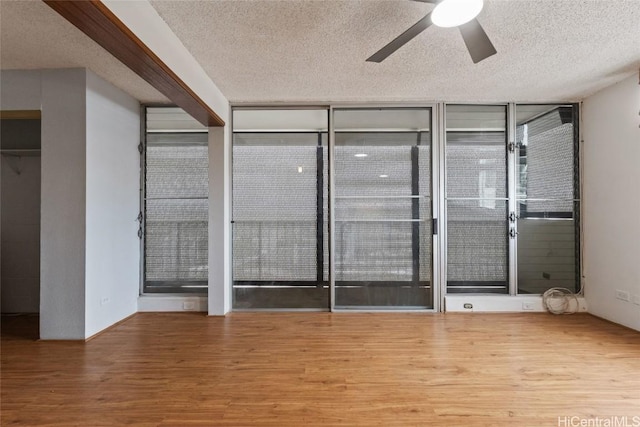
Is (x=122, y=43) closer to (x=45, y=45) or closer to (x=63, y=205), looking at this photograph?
(x=45, y=45)

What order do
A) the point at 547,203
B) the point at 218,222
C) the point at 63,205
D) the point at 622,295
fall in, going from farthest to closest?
the point at 547,203, the point at 218,222, the point at 622,295, the point at 63,205

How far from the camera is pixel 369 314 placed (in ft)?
11.8

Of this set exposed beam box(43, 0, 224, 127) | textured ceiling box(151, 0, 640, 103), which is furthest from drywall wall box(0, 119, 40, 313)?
textured ceiling box(151, 0, 640, 103)

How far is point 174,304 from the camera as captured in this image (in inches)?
146

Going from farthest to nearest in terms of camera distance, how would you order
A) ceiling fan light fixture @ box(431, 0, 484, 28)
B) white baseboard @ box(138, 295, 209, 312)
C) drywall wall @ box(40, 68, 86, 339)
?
white baseboard @ box(138, 295, 209, 312), drywall wall @ box(40, 68, 86, 339), ceiling fan light fixture @ box(431, 0, 484, 28)

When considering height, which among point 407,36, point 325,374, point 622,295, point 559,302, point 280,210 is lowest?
point 325,374

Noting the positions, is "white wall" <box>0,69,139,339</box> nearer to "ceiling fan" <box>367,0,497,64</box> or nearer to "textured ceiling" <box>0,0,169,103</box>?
"textured ceiling" <box>0,0,169,103</box>

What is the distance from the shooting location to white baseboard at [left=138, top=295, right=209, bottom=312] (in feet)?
12.1

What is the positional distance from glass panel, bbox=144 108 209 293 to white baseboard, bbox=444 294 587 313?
3154 millimetres

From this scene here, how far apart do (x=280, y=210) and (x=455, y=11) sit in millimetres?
2662

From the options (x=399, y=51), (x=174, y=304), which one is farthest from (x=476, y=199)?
(x=174, y=304)

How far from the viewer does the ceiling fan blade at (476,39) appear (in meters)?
1.84

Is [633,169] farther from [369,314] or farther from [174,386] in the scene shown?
[174,386]

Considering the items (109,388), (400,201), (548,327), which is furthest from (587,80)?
(109,388)
